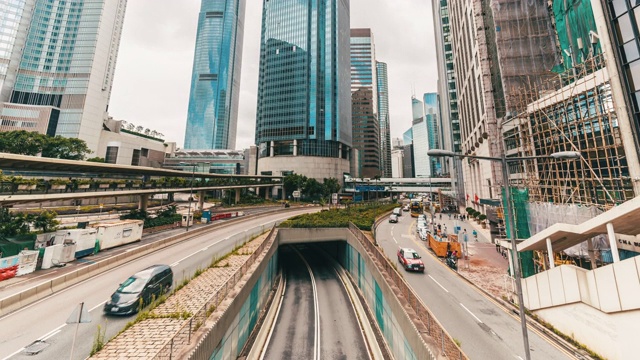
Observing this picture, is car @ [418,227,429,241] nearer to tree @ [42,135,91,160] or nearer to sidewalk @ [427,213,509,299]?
sidewalk @ [427,213,509,299]

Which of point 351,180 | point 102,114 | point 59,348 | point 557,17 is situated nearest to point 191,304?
point 59,348

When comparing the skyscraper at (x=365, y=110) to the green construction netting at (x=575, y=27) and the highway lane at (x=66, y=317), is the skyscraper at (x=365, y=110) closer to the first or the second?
the green construction netting at (x=575, y=27)

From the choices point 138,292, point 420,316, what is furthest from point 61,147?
point 420,316

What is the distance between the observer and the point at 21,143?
173 ft

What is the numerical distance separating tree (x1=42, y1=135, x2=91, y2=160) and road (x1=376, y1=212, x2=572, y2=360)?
3234 inches

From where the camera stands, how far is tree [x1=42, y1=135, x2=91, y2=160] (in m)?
57.0

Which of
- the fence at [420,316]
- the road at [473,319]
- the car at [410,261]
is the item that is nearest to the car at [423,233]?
the road at [473,319]

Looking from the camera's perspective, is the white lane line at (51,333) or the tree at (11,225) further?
the tree at (11,225)

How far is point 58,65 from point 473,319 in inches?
5613

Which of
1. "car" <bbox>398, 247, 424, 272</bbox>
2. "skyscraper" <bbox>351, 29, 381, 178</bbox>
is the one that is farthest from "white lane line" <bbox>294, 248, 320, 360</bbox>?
"skyscraper" <bbox>351, 29, 381, 178</bbox>

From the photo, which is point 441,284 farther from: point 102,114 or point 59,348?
point 102,114

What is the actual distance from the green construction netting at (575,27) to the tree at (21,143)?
92.4 m

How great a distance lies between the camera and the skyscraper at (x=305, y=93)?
335 feet

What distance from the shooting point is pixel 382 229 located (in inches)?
1645
